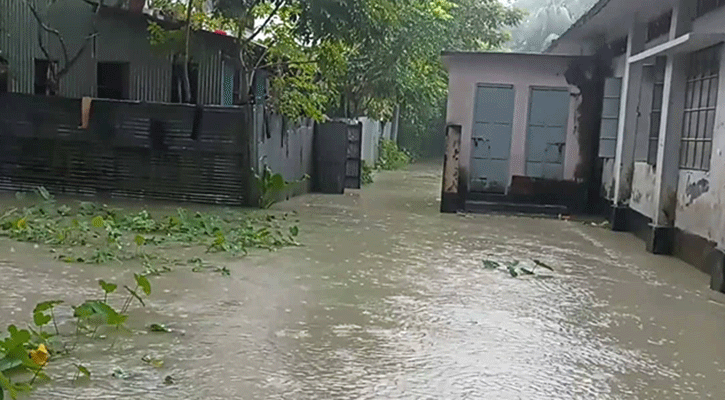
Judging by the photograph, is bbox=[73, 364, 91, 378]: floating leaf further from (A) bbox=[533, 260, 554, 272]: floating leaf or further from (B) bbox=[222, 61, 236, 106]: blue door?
(B) bbox=[222, 61, 236, 106]: blue door

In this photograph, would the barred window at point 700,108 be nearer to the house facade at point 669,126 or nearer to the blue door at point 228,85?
the house facade at point 669,126

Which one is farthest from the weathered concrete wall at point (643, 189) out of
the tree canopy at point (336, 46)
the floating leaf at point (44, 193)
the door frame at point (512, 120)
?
the floating leaf at point (44, 193)

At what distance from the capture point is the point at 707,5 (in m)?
7.91

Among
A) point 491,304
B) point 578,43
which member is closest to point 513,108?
point 578,43

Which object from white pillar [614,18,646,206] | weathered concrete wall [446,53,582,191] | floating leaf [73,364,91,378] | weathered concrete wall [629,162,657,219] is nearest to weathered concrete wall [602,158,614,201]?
weathered concrete wall [446,53,582,191]

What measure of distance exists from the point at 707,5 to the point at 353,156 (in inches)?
306

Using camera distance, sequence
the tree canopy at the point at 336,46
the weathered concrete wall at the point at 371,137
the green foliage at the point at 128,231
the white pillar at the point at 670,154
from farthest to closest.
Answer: the weathered concrete wall at the point at 371,137 < the tree canopy at the point at 336,46 < the white pillar at the point at 670,154 < the green foliage at the point at 128,231

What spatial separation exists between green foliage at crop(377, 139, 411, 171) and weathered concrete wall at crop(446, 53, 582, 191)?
10284mm

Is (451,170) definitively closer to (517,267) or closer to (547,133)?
(547,133)

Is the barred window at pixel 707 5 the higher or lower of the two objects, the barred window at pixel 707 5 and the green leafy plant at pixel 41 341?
the higher

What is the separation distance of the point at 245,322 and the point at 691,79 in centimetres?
613

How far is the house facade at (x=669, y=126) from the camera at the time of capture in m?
7.47

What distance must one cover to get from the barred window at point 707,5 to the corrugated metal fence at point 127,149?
5698mm

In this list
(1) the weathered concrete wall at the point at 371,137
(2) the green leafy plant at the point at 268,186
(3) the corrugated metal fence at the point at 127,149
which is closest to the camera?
(3) the corrugated metal fence at the point at 127,149
